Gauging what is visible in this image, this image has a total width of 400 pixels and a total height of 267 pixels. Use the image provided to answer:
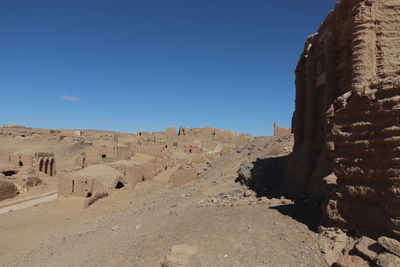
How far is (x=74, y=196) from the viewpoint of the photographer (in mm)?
18828

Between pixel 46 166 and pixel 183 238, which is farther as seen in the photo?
pixel 46 166

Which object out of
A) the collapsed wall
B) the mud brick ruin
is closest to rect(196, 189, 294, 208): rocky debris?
the collapsed wall

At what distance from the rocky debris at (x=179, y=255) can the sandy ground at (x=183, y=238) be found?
11 cm

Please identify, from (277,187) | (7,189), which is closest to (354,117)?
(277,187)

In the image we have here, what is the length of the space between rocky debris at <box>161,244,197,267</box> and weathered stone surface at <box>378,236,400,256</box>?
3448 millimetres

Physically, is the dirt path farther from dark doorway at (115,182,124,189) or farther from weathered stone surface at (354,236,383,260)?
weathered stone surface at (354,236,383,260)

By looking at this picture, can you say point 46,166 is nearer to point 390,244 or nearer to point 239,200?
A: point 239,200

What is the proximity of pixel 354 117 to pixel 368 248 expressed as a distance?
8.33 feet

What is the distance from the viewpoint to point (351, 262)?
4949mm

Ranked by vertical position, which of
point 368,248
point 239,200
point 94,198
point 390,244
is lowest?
point 94,198

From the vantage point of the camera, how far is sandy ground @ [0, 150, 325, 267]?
19.9ft

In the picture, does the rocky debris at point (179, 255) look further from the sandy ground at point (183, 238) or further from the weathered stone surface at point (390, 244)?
the weathered stone surface at point (390, 244)

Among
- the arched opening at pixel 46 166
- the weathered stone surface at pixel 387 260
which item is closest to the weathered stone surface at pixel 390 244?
the weathered stone surface at pixel 387 260

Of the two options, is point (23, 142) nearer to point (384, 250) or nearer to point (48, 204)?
point (48, 204)
